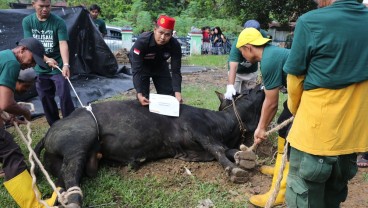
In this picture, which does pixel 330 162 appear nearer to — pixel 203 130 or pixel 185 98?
pixel 203 130

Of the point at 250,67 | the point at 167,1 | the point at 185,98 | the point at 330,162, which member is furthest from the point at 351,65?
the point at 167,1

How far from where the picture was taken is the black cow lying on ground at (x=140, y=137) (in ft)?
12.6

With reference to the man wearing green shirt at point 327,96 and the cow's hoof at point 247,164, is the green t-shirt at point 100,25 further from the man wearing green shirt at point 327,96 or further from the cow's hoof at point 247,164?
the man wearing green shirt at point 327,96

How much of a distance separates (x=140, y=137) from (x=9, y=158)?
149 cm

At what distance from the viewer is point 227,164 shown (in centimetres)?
402

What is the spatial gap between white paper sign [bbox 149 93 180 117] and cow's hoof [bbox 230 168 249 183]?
43.0 inches

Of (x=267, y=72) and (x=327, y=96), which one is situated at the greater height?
(x=327, y=96)

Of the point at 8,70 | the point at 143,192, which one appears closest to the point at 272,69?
the point at 143,192

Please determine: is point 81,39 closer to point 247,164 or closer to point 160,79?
point 160,79

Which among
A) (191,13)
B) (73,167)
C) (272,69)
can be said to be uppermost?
(272,69)

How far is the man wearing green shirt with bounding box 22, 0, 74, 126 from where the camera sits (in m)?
5.07

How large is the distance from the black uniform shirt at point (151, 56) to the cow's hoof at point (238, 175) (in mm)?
1602

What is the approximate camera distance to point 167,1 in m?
31.0

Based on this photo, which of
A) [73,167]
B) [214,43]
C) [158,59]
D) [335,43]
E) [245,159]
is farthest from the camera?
[214,43]
